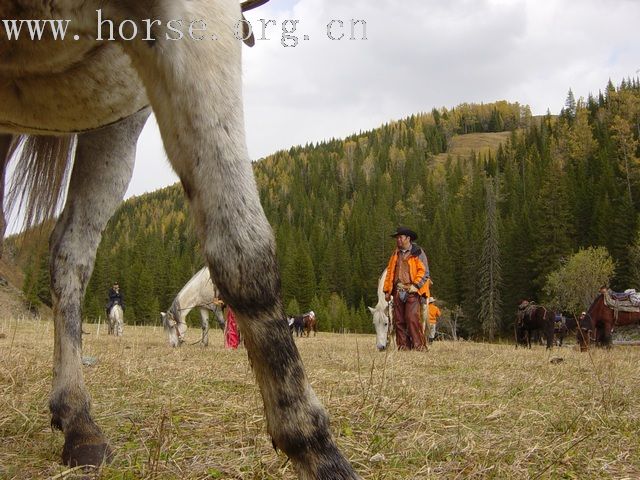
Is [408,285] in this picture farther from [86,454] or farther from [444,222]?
[444,222]

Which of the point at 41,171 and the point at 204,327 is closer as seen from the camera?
the point at 41,171

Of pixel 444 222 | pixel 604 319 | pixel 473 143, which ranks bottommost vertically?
pixel 604 319

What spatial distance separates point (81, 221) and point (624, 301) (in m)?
15.9

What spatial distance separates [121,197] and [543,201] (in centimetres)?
7138

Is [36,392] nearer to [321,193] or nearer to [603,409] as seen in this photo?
[603,409]

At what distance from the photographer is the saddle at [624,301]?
50.2ft

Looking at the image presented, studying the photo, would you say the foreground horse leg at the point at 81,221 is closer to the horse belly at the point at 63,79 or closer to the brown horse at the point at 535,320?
the horse belly at the point at 63,79

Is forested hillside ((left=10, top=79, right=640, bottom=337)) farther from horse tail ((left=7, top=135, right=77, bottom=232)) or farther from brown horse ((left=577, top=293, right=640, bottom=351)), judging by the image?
horse tail ((left=7, top=135, right=77, bottom=232))

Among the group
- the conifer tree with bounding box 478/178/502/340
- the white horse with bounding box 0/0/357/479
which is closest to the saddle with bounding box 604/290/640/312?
the white horse with bounding box 0/0/357/479

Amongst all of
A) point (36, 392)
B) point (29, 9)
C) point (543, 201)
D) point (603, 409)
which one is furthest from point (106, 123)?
point (543, 201)

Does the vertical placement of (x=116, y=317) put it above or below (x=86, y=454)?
below

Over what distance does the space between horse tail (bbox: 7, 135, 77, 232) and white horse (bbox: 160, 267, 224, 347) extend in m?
11.5

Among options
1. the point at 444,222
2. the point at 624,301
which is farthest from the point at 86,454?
the point at 444,222

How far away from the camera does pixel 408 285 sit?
10258mm
